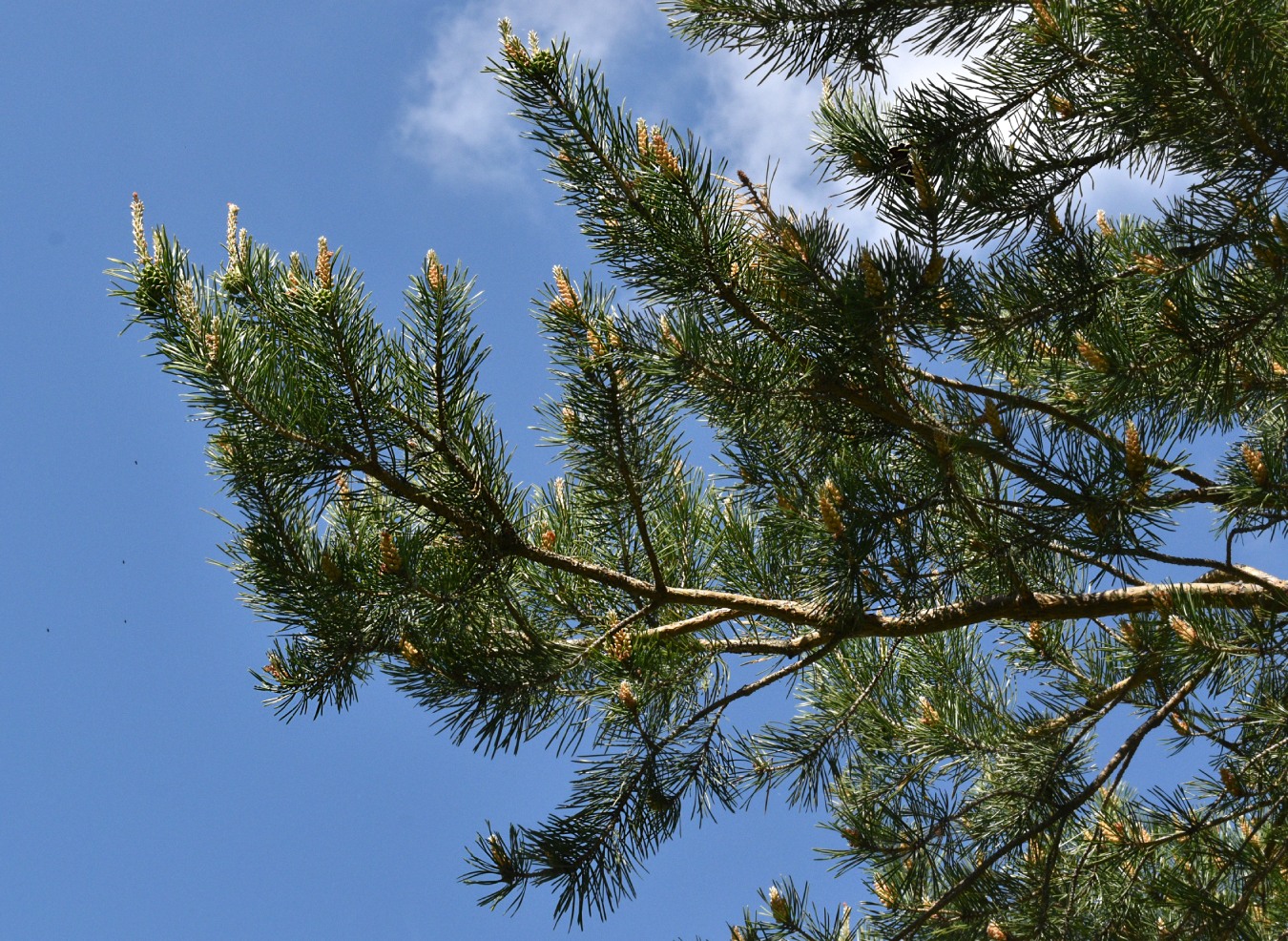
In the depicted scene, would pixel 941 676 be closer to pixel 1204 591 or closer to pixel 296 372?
→ pixel 1204 591

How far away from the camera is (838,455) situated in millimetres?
2121

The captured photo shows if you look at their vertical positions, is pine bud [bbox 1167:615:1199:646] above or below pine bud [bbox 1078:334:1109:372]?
below

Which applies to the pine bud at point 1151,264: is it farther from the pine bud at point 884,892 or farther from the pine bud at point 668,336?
the pine bud at point 884,892

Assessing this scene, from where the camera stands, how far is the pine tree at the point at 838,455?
1862 mm

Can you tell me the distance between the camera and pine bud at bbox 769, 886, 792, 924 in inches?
101

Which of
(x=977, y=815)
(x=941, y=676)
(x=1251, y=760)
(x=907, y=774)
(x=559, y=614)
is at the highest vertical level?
(x=559, y=614)

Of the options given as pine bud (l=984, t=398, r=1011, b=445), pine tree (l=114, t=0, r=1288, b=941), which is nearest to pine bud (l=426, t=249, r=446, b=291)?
pine tree (l=114, t=0, r=1288, b=941)

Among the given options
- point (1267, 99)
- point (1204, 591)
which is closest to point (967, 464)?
point (1204, 591)

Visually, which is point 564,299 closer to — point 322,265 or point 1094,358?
point 322,265

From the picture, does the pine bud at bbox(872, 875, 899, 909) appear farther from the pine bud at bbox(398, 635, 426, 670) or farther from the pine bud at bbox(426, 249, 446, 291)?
the pine bud at bbox(426, 249, 446, 291)

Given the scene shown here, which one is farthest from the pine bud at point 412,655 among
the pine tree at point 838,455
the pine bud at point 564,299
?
the pine bud at point 564,299

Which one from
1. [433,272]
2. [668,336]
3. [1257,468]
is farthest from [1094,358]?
[433,272]

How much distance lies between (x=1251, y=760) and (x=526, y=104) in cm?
180

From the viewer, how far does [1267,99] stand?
195 centimetres
